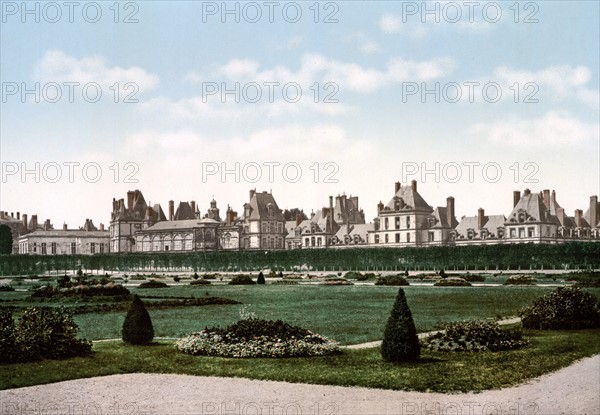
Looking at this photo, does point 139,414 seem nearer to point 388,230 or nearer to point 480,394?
point 480,394

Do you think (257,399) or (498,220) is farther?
(498,220)

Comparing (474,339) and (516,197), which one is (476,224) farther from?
(474,339)

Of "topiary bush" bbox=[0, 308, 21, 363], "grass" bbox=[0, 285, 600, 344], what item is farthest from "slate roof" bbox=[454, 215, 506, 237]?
"topiary bush" bbox=[0, 308, 21, 363]

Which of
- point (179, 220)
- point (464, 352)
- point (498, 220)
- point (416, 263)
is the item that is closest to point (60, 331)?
point (464, 352)

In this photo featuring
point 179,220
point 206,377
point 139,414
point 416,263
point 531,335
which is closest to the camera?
point 139,414

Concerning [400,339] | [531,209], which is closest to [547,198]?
[531,209]

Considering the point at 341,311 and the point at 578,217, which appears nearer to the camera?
the point at 341,311
